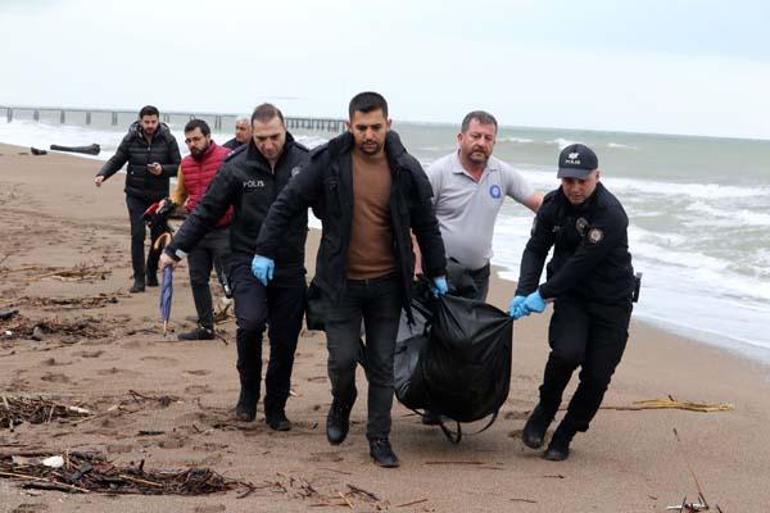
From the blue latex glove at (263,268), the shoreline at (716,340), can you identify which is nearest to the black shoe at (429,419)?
the blue latex glove at (263,268)

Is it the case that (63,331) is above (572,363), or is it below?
below

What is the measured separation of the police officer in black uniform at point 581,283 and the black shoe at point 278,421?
135 centimetres

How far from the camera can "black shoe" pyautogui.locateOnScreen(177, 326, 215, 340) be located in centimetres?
752

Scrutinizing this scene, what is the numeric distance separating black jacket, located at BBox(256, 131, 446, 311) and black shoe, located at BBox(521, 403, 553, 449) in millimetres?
947

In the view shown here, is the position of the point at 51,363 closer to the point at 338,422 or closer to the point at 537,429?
the point at 338,422

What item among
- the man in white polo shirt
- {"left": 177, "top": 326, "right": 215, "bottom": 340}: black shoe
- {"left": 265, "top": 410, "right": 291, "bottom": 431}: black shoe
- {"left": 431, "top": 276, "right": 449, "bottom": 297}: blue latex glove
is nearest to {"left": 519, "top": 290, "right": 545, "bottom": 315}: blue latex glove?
{"left": 431, "top": 276, "right": 449, "bottom": 297}: blue latex glove

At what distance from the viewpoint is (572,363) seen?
487 centimetres

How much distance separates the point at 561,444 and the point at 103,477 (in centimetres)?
221

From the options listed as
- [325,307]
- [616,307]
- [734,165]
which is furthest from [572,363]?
[734,165]

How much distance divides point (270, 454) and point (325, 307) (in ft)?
2.45

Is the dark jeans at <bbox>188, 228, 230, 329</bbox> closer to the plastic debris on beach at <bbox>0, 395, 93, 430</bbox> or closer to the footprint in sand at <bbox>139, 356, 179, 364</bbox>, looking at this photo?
the footprint in sand at <bbox>139, 356, 179, 364</bbox>

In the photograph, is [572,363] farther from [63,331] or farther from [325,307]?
[63,331]

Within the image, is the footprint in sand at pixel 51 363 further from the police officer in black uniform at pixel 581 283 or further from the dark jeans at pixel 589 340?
the dark jeans at pixel 589 340

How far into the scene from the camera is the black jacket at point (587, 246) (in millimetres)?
4703
